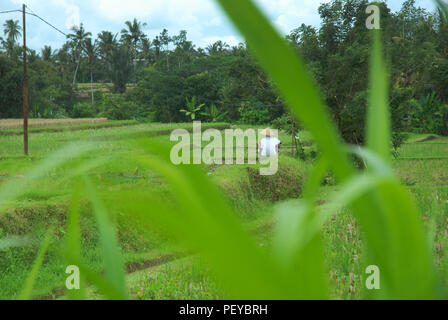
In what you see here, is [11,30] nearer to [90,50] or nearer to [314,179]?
[90,50]

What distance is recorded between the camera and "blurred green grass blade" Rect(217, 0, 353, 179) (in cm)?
12

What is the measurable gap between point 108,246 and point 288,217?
0.39ft

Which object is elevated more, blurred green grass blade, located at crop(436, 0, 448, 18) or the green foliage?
the green foliage

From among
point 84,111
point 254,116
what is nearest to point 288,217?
point 254,116

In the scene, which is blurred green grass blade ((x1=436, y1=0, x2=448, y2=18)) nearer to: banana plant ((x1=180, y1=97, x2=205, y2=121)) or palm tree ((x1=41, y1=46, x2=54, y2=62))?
banana plant ((x1=180, y1=97, x2=205, y2=121))

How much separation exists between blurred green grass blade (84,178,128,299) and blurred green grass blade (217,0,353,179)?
0.43 ft

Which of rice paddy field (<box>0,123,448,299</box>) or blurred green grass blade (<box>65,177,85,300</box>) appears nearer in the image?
blurred green grass blade (<box>65,177,85,300</box>)

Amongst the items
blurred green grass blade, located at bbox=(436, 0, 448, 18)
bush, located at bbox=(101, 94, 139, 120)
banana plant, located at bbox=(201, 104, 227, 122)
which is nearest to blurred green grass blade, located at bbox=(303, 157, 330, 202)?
blurred green grass blade, located at bbox=(436, 0, 448, 18)

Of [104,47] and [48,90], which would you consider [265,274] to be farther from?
[104,47]

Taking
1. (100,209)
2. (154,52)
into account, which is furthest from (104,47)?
(100,209)

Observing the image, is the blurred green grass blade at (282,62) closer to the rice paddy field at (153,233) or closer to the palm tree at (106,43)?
the rice paddy field at (153,233)

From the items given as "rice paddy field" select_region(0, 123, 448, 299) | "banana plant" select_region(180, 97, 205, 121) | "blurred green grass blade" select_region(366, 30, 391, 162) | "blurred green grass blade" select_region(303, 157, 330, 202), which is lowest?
"rice paddy field" select_region(0, 123, 448, 299)
